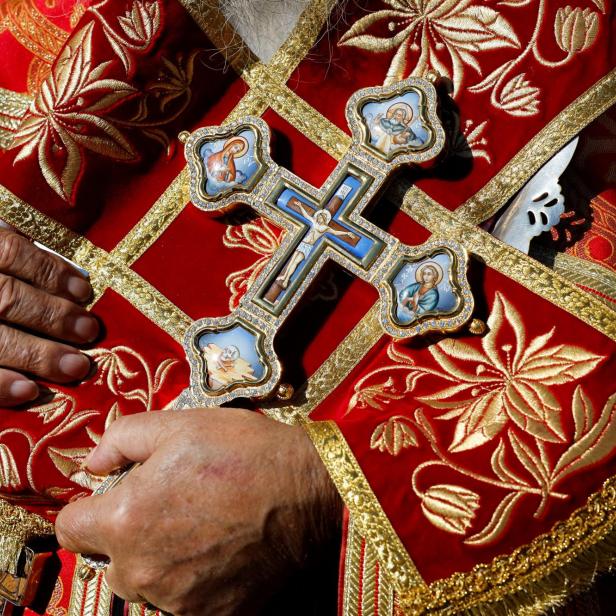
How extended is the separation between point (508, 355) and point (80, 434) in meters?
0.85

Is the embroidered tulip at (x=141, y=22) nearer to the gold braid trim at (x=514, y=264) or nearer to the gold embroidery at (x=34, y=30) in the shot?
the gold embroidery at (x=34, y=30)

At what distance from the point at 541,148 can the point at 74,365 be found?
3.41 feet

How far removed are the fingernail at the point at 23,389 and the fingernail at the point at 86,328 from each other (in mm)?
135

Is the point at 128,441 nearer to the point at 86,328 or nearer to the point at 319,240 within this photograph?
the point at 86,328

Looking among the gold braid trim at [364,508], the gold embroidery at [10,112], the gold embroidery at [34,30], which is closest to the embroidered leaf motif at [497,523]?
the gold braid trim at [364,508]

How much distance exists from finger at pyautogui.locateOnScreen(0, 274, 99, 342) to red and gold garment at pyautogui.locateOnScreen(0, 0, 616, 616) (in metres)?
0.05

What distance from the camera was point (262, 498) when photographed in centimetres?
118

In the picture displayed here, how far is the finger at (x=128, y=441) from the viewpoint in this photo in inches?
49.4

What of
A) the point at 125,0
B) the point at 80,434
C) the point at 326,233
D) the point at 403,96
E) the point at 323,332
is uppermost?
the point at 403,96

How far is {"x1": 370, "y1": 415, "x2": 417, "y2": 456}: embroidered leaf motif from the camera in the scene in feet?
3.90

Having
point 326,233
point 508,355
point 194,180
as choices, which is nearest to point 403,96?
point 326,233

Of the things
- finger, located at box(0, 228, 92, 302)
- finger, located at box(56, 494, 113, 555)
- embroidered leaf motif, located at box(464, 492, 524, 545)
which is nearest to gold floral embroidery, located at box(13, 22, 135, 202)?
finger, located at box(0, 228, 92, 302)

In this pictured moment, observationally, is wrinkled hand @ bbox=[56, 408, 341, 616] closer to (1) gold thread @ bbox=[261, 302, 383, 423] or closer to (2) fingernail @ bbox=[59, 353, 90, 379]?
(1) gold thread @ bbox=[261, 302, 383, 423]

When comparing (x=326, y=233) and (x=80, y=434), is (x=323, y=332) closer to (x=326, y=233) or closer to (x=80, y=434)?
(x=326, y=233)
